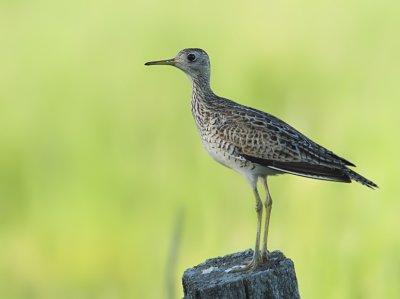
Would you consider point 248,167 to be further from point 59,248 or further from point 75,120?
point 75,120

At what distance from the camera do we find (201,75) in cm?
823

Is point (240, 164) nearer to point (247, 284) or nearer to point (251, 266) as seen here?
point (251, 266)

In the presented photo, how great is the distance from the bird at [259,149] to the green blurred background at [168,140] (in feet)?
2.35

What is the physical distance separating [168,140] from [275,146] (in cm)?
479

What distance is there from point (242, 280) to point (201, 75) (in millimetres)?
2707

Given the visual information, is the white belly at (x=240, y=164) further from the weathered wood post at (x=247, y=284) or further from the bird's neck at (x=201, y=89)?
the weathered wood post at (x=247, y=284)

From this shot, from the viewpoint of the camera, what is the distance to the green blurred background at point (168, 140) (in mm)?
9773

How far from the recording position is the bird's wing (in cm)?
671

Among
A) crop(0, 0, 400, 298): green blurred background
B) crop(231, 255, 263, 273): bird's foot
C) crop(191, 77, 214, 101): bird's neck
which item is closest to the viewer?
crop(231, 255, 263, 273): bird's foot

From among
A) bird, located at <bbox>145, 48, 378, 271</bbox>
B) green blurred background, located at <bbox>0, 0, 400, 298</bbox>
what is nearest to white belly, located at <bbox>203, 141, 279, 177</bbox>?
bird, located at <bbox>145, 48, 378, 271</bbox>

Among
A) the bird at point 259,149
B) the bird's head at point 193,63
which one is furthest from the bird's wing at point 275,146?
the bird's head at point 193,63

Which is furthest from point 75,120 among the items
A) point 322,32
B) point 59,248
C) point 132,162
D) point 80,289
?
point 322,32

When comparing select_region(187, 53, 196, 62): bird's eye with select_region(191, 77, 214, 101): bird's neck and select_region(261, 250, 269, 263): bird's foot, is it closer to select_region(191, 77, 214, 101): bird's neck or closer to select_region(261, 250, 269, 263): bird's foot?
select_region(191, 77, 214, 101): bird's neck

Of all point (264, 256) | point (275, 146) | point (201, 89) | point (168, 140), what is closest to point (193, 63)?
point (201, 89)
